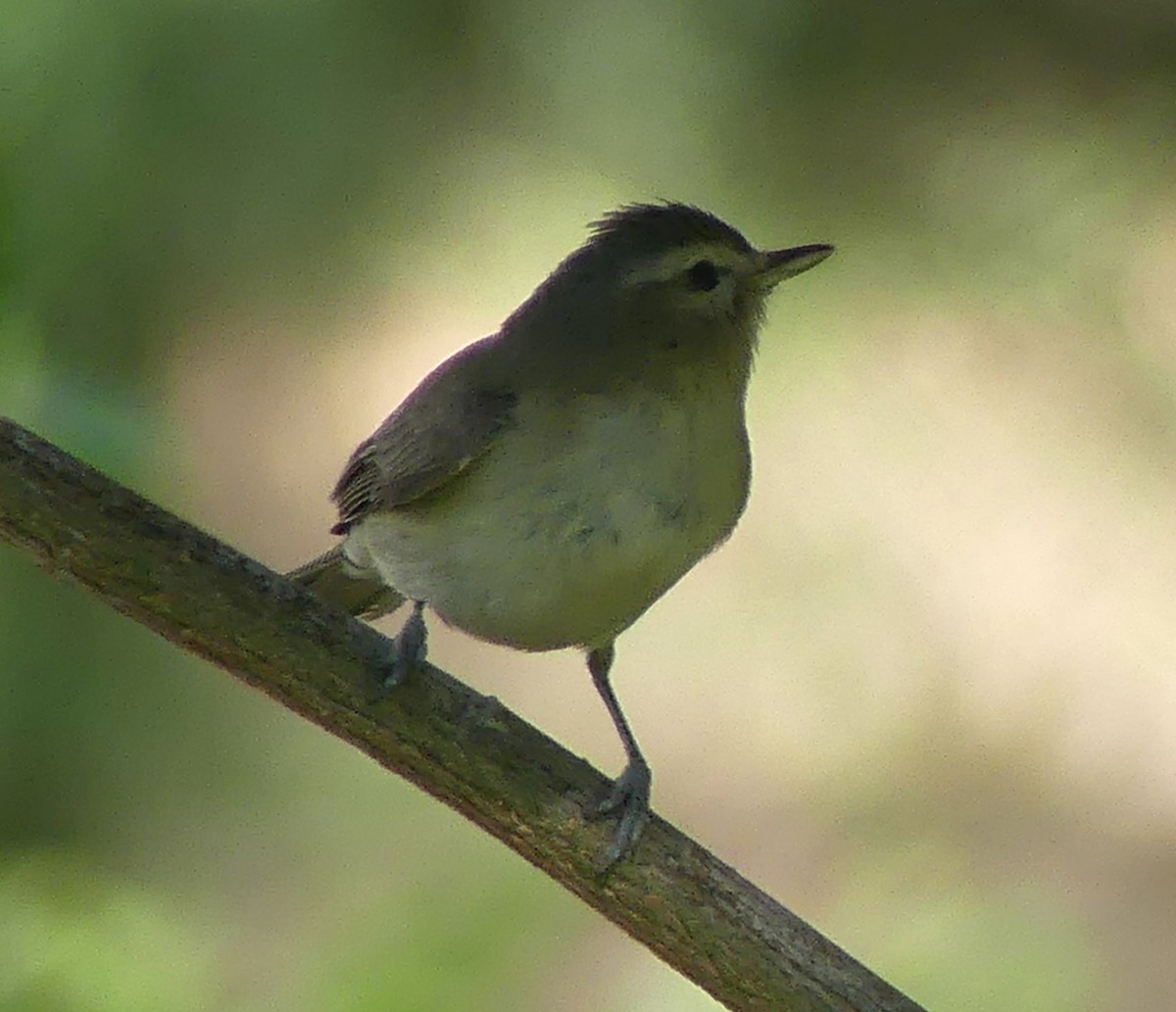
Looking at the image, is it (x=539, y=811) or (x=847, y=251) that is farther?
(x=847, y=251)

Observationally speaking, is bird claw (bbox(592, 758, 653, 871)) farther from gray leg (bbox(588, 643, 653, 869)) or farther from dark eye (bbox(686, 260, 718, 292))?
dark eye (bbox(686, 260, 718, 292))

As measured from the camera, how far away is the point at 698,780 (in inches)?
280

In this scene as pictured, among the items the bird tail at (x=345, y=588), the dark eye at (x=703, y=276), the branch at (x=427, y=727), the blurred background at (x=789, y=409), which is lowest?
the branch at (x=427, y=727)

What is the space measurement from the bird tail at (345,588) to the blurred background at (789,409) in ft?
3.43

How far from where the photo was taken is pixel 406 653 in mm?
3521

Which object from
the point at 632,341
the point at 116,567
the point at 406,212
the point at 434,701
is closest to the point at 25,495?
the point at 116,567

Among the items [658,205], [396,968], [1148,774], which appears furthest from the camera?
[1148,774]

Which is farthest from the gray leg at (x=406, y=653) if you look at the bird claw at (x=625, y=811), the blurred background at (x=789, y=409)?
the blurred background at (x=789, y=409)

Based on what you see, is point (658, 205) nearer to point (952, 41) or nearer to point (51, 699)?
point (51, 699)

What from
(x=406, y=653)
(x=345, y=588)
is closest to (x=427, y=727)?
(x=406, y=653)

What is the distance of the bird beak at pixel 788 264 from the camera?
4040mm

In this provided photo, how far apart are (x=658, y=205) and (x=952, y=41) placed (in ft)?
12.8

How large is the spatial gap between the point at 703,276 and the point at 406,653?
3.66 ft

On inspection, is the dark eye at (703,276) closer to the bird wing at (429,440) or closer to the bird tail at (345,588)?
the bird wing at (429,440)
